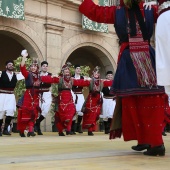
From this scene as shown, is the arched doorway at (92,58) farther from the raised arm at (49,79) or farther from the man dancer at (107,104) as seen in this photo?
the raised arm at (49,79)

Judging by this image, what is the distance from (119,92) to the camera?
3613mm

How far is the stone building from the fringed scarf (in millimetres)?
7808

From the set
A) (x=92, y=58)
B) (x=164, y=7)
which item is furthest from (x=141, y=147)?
(x=92, y=58)

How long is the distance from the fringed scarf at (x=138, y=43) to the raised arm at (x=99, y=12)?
0.16 m

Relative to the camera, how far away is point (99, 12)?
3.71 m

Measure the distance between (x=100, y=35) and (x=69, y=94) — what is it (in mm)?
6078

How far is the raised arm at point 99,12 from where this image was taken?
3695mm

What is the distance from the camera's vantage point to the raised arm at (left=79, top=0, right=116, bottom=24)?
3695mm

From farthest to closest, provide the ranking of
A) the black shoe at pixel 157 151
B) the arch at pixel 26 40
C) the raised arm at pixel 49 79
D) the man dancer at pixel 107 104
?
the arch at pixel 26 40, the man dancer at pixel 107 104, the raised arm at pixel 49 79, the black shoe at pixel 157 151

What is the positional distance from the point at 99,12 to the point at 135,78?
689 mm

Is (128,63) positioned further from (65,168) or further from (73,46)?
(73,46)

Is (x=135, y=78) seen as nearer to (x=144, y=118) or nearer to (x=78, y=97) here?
(x=144, y=118)

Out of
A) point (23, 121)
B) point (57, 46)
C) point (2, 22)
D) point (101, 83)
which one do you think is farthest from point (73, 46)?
point (23, 121)

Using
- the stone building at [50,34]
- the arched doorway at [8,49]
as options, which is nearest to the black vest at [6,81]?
the stone building at [50,34]
